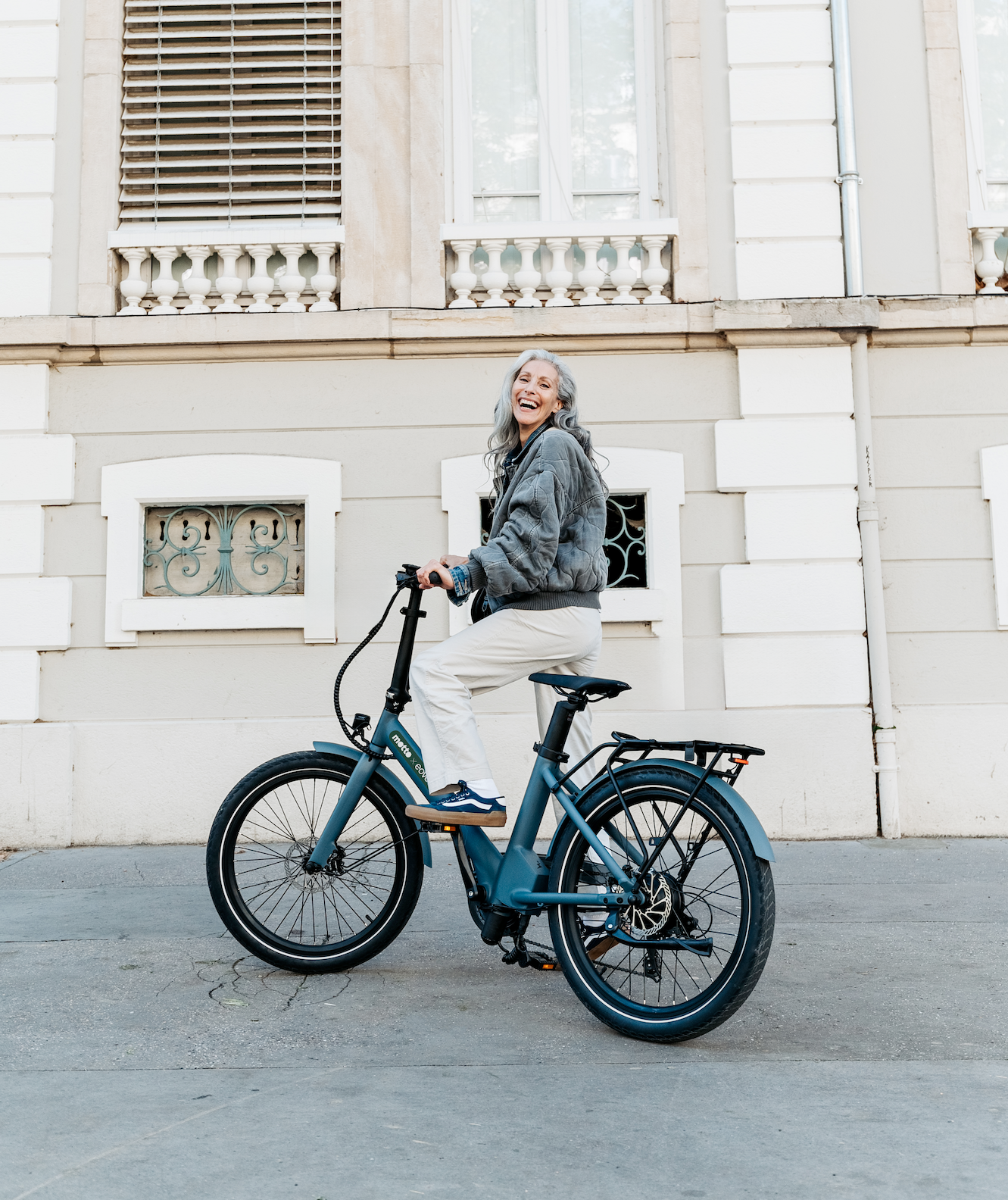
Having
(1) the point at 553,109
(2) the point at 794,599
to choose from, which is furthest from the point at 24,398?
(2) the point at 794,599

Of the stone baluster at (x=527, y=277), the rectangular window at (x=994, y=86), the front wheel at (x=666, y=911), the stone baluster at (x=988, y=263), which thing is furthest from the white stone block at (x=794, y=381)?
the front wheel at (x=666, y=911)

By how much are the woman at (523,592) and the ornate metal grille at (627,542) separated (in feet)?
9.42

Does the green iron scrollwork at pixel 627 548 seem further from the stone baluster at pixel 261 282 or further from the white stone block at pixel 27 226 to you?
the white stone block at pixel 27 226

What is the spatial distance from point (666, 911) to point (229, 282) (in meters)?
5.06

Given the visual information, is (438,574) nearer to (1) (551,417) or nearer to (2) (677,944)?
(1) (551,417)

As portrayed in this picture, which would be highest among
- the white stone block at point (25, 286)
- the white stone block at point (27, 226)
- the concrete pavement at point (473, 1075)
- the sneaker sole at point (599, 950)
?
the white stone block at point (27, 226)

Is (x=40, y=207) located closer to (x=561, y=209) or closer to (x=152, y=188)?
(x=152, y=188)

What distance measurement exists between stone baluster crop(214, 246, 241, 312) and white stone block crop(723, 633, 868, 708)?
11.8 ft

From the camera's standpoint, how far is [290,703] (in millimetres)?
6371

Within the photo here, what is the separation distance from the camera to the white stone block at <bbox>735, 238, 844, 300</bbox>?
6.61 metres

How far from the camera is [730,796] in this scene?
2.96m

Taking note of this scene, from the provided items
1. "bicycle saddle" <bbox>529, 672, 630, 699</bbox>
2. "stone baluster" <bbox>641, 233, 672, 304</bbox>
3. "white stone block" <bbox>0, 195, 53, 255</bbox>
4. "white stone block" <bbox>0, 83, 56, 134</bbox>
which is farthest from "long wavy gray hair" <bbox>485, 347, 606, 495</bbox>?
"white stone block" <bbox>0, 83, 56, 134</bbox>

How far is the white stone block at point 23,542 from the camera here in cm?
643

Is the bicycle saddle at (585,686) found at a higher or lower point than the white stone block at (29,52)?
lower
